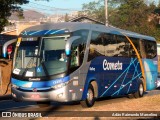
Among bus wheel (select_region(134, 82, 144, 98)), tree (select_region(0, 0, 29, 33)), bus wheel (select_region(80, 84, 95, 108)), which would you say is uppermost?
tree (select_region(0, 0, 29, 33))

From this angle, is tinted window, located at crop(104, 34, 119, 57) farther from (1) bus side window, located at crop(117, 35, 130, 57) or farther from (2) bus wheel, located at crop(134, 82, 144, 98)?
(2) bus wheel, located at crop(134, 82, 144, 98)

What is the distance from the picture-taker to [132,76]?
21000 millimetres

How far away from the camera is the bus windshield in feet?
50.0

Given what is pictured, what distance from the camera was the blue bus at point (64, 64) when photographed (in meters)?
15.2

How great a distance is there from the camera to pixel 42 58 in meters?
15.3

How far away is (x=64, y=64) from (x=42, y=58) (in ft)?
2.67

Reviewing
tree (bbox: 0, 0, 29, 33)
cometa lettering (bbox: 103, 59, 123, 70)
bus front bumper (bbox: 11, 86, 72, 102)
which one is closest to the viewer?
bus front bumper (bbox: 11, 86, 72, 102)

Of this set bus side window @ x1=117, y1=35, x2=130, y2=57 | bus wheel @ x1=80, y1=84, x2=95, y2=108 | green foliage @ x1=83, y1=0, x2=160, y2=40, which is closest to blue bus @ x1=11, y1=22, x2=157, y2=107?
bus wheel @ x1=80, y1=84, x2=95, y2=108

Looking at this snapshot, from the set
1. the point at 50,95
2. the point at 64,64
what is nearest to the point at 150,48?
the point at 64,64

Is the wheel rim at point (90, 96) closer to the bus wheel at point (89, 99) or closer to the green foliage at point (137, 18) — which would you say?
the bus wheel at point (89, 99)

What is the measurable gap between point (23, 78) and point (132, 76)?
7.22 m

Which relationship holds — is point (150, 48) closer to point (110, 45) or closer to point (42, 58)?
point (110, 45)

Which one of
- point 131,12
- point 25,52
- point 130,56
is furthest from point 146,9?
point 25,52

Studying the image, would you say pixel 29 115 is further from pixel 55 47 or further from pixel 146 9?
pixel 146 9
